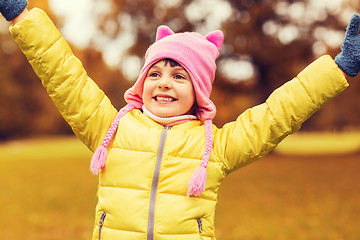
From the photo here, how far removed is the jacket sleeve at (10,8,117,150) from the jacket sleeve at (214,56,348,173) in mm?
653

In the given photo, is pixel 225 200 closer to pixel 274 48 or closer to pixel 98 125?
pixel 98 125

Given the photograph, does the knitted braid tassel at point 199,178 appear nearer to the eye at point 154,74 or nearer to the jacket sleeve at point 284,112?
the jacket sleeve at point 284,112

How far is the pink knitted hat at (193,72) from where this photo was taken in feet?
7.70

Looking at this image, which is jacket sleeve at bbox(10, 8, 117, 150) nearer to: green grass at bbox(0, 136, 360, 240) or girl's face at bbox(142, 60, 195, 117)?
girl's face at bbox(142, 60, 195, 117)

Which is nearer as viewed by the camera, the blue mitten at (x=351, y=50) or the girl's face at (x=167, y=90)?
the blue mitten at (x=351, y=50)

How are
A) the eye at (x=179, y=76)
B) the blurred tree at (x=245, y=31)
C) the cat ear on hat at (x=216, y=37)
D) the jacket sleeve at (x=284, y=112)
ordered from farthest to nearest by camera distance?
the blurred tree at (x=245, y=31), the cat ear on hat at (x=216, y=37), the eye at (x=179, y=76), the jacket sleeve at (x=284, y=112)

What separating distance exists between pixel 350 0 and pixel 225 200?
12.2m

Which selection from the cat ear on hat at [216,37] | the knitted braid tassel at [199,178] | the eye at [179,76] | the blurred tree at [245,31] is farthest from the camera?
the blurred tree at [245,31]

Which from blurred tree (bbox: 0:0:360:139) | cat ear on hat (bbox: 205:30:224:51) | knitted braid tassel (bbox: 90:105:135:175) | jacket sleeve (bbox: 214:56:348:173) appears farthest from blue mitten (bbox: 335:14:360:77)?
blurred tree (bbox: 0:0:360:139)

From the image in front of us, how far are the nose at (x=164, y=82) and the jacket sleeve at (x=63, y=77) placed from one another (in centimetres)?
33

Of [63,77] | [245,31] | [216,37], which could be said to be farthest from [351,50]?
[245,31]

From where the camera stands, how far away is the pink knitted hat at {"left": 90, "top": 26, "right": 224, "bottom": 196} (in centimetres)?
235

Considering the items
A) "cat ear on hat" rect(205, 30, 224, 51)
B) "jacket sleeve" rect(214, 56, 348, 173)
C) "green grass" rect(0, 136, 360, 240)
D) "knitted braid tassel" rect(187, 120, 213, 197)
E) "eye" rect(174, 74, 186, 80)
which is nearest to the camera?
"knitted braid tassel" rect(187, 120, 213, 197)

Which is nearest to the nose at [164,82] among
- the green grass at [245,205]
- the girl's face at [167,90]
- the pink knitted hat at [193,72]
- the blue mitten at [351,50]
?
the girl's face at [167,90]
